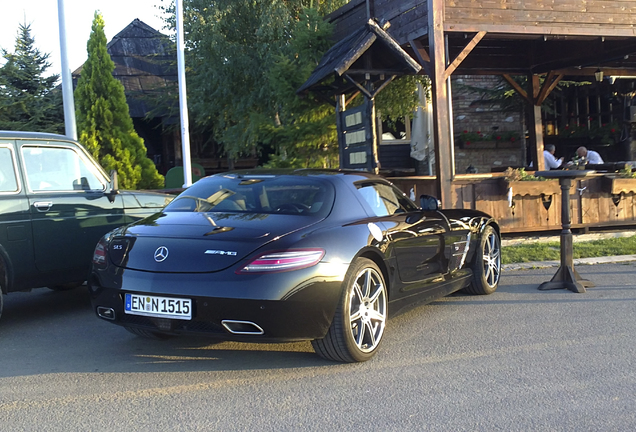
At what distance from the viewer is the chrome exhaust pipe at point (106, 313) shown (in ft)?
14.8

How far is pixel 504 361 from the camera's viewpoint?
4602 mm

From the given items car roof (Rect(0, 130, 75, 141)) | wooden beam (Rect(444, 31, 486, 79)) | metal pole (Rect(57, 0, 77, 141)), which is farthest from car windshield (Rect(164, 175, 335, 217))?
metal pole (Rect(57, 0, 77, 141))

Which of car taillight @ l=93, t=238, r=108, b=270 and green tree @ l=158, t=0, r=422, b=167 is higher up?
green tree @ l=158, t=0, r=422, b=167

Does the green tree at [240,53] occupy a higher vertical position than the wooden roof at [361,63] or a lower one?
higher

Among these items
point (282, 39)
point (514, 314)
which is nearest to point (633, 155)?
point (282, 39)

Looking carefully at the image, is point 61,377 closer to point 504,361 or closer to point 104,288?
point 104,288

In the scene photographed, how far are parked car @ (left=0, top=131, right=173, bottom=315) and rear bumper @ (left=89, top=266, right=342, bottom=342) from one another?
1.94 metres

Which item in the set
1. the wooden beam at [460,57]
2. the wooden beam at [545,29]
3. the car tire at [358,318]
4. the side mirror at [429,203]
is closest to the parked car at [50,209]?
the car tire at [358,318]

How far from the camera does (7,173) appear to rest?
582cm

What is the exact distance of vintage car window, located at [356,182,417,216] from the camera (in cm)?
540

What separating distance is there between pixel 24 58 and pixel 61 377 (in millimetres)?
18708

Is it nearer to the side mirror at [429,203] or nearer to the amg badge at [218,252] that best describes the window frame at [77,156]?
the amg badge at [218,252]

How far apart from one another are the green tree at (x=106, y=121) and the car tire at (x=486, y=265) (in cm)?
939

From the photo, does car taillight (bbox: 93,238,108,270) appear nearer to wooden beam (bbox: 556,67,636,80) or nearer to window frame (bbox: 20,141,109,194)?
window frame (bbox: 20,141,109,194)
